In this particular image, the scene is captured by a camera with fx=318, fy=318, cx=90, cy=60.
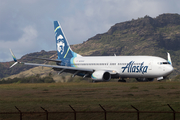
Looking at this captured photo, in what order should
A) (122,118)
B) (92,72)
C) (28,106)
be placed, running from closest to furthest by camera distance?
(122,118)
(28,106)
(92,72)

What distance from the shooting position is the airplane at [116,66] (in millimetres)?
45094

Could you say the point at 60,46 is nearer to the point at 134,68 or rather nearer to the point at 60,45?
the point at 60,45

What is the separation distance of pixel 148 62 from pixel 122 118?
2767cm

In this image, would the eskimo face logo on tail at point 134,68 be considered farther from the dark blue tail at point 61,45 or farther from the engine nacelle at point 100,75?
the dark blue tail at point 61,45

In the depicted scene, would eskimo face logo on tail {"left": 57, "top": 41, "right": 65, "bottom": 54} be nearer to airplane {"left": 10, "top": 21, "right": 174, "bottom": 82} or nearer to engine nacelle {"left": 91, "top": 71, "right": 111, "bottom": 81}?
airplane {"left": 10, "top": 21, "right": 174, "bottom": 82}

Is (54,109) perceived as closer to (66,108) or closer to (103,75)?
(66,108)

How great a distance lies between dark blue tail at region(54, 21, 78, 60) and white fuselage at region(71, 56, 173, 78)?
6326 millimetres

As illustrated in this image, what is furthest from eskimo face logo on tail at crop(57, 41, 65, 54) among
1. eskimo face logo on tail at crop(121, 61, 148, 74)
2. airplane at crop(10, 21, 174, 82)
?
eskimo face logo on tail at crop(121, 61, 148, 74)

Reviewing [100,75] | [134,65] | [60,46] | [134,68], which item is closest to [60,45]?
[60,46]

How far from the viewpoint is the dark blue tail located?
60.1 meters

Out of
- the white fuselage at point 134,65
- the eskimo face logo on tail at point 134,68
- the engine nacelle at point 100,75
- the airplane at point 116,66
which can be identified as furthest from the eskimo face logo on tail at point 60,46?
the eskimo face logo on tail at point 134,68

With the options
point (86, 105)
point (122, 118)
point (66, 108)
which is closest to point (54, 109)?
point (66, 108)

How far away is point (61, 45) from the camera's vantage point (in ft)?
202

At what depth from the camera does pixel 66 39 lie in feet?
203
